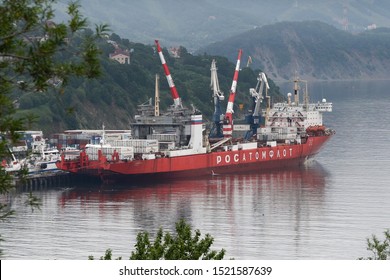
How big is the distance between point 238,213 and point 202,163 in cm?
1549

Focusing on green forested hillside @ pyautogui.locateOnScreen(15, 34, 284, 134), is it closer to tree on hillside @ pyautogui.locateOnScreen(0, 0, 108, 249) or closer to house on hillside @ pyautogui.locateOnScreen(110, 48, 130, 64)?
house on hillside @ pyautogui.locateOnScreen(110, 48, 130, 64)

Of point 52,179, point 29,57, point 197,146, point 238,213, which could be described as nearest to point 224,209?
point 238,213

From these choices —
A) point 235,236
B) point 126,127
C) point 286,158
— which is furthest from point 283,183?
point 126,127

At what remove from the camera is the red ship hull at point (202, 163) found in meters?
54.8

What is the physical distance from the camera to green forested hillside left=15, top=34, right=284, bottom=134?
78750 mm

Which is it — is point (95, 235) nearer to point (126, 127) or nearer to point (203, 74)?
point (126, 127)

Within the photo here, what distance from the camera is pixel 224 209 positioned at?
4478 centimetres

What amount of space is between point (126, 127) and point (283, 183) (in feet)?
105

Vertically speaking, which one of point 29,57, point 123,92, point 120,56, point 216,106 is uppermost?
point 120,56

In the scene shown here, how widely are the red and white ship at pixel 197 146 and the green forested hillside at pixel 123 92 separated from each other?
1181 centimetres

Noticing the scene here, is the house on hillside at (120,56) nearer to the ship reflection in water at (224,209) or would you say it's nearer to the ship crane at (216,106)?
the ship crane at (216,106)

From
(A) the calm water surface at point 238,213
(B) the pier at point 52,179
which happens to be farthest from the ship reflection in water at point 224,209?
(B) the pier at point 52,179

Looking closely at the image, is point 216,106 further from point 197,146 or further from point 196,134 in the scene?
point 196,134
